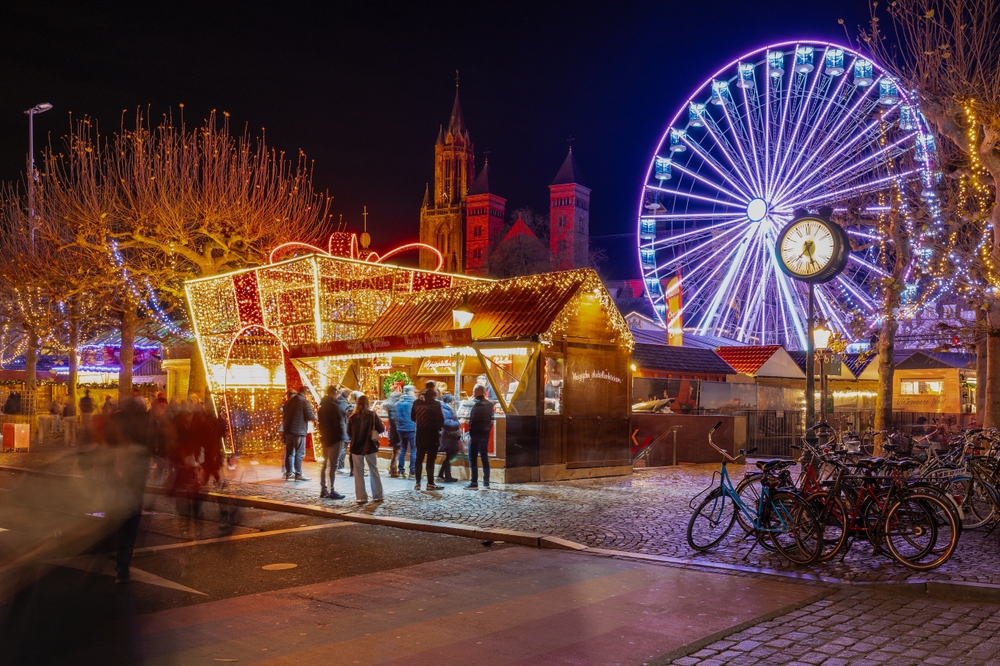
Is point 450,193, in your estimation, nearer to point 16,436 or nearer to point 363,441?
point 16,436

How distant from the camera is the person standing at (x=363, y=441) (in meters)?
13.9

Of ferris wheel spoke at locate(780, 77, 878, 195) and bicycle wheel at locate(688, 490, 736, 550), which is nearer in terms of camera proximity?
Result: bicycle wheel at locate(688, 490, 736, 550)

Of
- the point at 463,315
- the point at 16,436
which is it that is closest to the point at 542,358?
the point at 463,315

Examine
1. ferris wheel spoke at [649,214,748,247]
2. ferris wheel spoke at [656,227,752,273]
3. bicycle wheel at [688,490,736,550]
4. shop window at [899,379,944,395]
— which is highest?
ferris wheel spoke at [649,214,748,247]

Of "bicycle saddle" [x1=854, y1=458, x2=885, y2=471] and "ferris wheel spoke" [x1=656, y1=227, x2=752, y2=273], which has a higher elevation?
"ferris wheel spoke" [x1=656, y1=227, x2=752, y2=273]

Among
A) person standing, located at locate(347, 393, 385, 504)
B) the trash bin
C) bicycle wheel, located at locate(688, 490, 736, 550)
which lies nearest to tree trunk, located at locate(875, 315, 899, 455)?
bicycle wheel, located at locate(688, 490, 736, 550)

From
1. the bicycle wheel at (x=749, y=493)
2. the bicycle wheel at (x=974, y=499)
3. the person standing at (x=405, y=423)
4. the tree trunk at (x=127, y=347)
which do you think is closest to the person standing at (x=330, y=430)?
the person standing at (x=405, y=423)

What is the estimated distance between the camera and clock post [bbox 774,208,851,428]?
12.0m

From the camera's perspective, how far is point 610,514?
1278 centimetres

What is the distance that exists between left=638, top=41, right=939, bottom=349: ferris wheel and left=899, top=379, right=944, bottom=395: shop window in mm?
4307

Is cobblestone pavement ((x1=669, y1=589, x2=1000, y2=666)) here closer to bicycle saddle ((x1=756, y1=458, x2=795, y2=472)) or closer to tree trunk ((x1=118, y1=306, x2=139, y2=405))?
bicycle saddle ((x1=756, y1=458, x2=795, y2=472))

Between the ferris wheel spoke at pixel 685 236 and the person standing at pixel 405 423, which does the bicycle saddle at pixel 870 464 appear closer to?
the person standing at pixel 405 423

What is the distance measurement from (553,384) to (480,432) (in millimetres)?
1990

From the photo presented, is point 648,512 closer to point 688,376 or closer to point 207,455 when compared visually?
point 207,455
